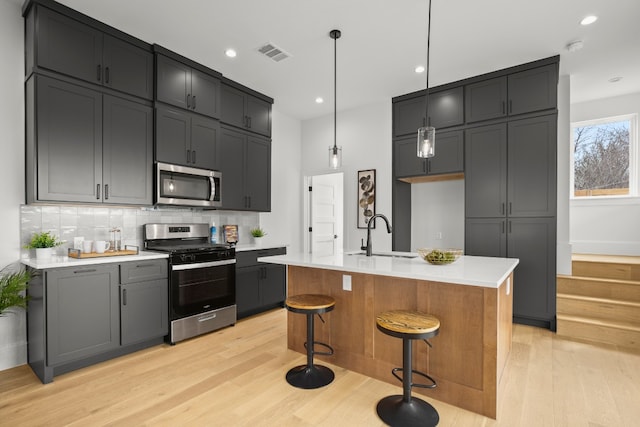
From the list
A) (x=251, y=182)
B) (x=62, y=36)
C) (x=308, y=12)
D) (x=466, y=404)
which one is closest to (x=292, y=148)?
(x=251, y=182)

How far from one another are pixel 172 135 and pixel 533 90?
13.4 feet

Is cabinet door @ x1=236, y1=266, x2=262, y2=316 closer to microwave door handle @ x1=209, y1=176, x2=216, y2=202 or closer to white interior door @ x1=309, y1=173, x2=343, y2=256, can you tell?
microwave door handle @ x1=209, y1=176, x2=216, y2=202

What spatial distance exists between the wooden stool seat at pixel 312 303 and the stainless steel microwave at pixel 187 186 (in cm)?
185

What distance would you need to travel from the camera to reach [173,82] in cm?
357

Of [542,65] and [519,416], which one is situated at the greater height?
[542,65]

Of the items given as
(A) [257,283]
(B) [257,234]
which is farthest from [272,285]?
(B) [257,234]

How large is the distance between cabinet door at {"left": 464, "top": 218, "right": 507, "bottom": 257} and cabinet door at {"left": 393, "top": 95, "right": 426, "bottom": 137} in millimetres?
1494

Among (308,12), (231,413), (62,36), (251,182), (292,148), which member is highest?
(308,12)

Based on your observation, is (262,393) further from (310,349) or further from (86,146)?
(86,146)

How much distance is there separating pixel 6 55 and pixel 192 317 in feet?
9.20

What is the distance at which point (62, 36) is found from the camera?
110 inches

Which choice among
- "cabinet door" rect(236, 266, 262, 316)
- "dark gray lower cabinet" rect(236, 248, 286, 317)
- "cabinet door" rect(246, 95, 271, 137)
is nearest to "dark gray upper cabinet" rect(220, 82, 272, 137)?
"cabinet door" rect(246, 95, 271, 137)

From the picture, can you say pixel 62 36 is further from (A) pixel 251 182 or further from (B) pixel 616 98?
(B) pixel 616 98

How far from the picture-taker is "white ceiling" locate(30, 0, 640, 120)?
282cm
